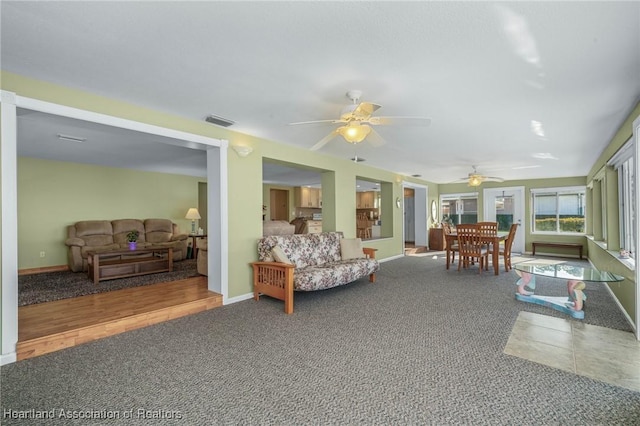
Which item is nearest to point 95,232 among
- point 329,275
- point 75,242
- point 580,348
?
point 75,242

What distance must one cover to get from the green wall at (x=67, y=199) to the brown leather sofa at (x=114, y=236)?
0.33m

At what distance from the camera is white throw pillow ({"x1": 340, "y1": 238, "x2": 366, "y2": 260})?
507 cm

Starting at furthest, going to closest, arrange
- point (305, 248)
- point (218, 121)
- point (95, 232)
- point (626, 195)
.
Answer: point (95, 232) < point (305, 248) < point (626, 195) < point (218, 121)

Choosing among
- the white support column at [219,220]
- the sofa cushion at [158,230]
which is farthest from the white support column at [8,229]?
the sofa cushion at [158,230]

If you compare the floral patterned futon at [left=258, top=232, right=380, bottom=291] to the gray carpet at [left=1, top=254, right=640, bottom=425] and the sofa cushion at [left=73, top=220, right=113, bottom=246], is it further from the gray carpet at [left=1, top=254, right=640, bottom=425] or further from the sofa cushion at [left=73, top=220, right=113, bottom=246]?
the sofa cushion at [left=73, top=220, right=113, bottom=246]

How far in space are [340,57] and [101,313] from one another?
11.6 ft

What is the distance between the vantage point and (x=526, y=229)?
887 cm

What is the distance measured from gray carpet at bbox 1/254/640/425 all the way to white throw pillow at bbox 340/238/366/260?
5.46 ft

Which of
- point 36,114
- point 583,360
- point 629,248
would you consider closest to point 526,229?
point 629,248

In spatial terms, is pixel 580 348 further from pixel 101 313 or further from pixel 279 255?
pixel 101 313

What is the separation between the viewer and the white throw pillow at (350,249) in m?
5.07

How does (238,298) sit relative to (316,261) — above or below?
below

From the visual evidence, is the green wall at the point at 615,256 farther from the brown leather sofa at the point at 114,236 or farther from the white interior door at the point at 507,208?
the brown leather sofa at the point at 114,236

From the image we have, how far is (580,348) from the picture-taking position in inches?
101
